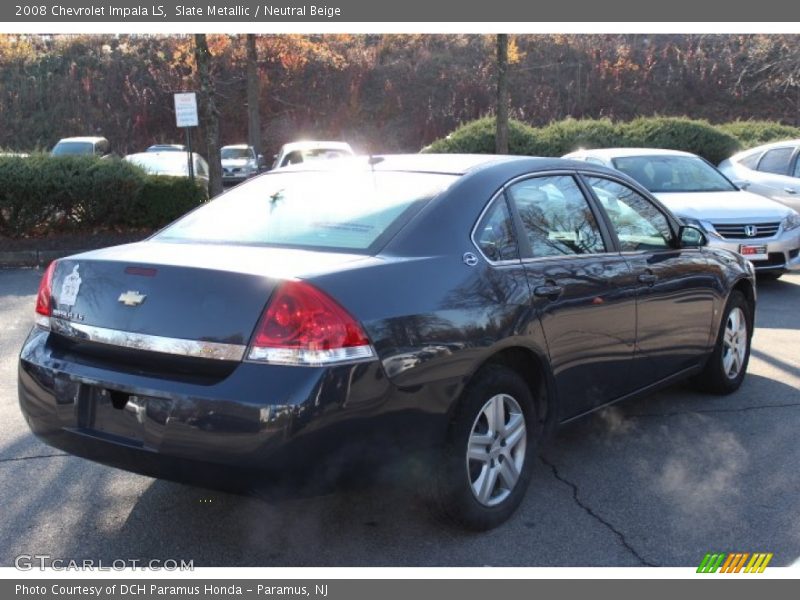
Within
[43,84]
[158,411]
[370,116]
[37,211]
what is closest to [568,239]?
[158,411]

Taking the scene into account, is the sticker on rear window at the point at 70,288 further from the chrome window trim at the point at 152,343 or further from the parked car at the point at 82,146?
the parked car at the point at 82,146

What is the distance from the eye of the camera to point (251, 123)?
29.0 meters

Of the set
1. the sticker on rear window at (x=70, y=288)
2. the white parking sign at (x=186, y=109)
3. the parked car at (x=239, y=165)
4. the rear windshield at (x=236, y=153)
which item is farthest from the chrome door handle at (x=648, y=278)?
the rear windshield at (x=236, y=153)

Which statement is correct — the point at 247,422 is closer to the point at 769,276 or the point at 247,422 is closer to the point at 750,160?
the point at 769,276

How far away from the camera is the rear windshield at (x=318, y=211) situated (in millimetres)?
3727

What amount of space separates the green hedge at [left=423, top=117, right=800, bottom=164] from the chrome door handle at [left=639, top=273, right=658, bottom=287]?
44.0 feet

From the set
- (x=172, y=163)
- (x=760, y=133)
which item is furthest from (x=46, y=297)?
(x=760, y=133)

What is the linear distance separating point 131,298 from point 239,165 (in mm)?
23858

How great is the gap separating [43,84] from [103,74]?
2628 mm

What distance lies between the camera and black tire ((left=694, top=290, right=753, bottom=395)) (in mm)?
5605

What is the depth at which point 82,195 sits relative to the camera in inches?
486

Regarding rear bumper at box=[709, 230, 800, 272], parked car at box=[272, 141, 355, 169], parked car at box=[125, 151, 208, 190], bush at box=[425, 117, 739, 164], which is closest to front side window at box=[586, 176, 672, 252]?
rear bumper at box=[709, 230, 800, 272]

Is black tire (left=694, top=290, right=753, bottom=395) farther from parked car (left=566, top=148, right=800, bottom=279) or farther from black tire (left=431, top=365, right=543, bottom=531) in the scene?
parked car (left=566, top=148, right=800, bottom=279)

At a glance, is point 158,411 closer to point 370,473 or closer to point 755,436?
point 370,473
